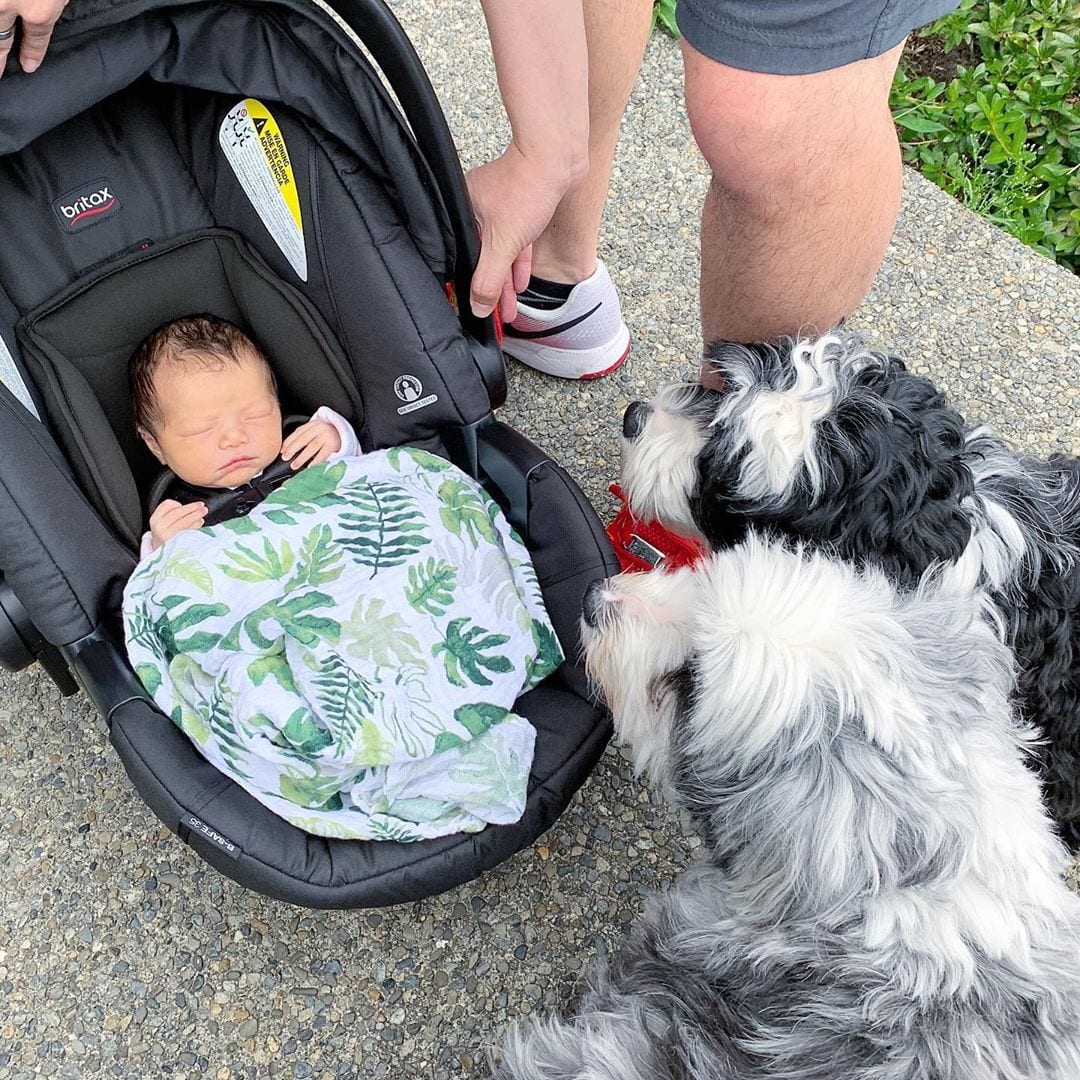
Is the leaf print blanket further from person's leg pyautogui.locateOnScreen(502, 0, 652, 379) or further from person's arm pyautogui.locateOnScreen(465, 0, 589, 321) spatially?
person's leg pyautogui.locateOnScreen(502, 0, 652, 379)

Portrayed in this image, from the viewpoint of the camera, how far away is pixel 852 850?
1.19 meters

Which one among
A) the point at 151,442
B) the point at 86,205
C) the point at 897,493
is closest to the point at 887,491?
the point at 897,493

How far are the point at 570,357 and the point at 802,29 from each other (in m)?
1.10

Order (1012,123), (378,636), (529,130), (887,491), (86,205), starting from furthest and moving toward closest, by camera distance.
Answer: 1. (1012,123)
2. (86,205)
3. (378,636)
4. (529,130)
5. (887,491)

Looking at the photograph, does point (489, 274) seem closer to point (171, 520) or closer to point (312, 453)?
point (312, 453)

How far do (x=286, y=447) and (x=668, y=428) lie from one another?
0.83 metres

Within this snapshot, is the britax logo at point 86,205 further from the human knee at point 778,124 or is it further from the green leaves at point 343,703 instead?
the human knee at point 778,124

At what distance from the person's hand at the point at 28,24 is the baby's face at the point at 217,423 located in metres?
0.68

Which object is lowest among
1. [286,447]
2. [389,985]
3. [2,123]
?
[389,985]

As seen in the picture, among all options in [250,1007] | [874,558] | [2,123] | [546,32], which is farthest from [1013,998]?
[2,123]

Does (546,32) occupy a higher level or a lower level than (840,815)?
higher

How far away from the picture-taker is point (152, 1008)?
6.06 ft

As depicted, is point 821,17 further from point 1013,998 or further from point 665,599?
point 1013,998

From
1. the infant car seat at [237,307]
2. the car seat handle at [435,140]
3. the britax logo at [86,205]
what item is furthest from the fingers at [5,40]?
the britax logo at [86,205]
